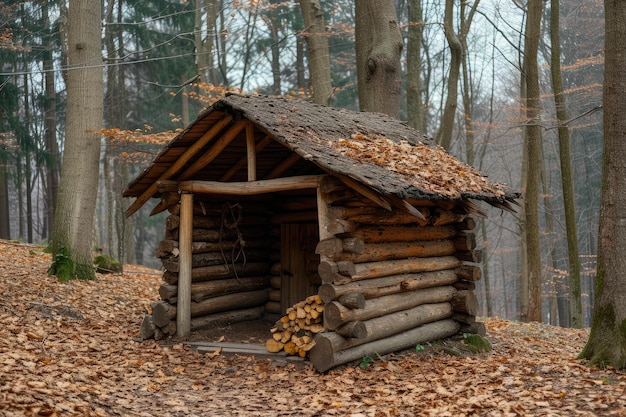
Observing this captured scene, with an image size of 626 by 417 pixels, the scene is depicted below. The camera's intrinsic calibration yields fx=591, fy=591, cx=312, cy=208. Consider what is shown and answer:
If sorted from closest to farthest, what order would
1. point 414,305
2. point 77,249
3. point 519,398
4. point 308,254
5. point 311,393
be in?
1. point 519,398
2. point 311,393
3. point 414,305
4. point 308,254
5. point 77,249

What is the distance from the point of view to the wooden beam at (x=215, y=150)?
8484 mm

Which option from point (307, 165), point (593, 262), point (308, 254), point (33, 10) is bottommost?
point (593, 262)

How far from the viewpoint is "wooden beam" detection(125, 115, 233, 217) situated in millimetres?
8422

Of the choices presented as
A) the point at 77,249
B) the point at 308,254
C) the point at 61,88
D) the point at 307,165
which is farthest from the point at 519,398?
the point at 61,88

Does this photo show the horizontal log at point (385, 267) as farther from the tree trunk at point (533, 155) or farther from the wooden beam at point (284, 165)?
the tree trunk at point (533, 155)

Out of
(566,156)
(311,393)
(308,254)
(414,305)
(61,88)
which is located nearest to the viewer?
(311,393)

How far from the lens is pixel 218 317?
968cm

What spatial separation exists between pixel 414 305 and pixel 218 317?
10.5 ft

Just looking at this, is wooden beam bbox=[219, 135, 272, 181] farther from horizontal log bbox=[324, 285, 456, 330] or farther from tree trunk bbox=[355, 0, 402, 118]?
tree trunk bbox=[355, 0, 402, 118]

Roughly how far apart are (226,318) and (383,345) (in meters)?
3.00

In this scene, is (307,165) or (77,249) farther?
(77,249)

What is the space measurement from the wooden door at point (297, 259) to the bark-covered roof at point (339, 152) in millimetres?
1021

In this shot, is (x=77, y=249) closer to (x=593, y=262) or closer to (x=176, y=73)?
(x=176, y=73)

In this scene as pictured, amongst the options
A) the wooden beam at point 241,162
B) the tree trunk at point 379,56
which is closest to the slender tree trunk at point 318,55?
the tree trunk at point 379,56
